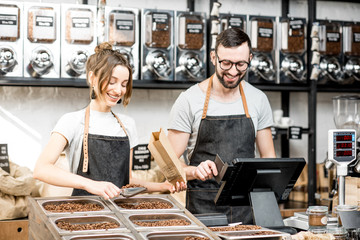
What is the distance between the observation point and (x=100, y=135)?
240cm

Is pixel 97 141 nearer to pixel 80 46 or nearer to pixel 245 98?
pixel 245 98

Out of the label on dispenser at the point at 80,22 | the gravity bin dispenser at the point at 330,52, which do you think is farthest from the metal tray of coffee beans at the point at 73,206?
the gravity bin dispenser at the point at 330,52

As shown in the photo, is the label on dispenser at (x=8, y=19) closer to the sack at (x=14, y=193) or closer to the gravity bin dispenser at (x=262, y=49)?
the sack at (x=14, y=193)

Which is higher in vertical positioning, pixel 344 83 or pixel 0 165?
pixel 344 83

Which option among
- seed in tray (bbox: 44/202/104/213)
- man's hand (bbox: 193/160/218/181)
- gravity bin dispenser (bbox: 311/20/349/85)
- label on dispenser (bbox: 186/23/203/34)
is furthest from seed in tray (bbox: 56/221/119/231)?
gravity bin dispenser (bbox: 311/20/349/85)

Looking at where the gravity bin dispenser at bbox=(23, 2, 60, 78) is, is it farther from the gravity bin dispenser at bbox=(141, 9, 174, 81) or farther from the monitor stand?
the monitor stand

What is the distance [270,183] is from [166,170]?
0.37 metres

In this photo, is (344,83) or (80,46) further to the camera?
(344,83)

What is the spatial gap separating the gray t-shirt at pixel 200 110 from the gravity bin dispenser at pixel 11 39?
1.24m

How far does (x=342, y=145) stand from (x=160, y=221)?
3.08ft

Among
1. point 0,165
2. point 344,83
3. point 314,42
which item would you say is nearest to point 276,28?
point 314,42

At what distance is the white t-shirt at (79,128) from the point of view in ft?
7.43

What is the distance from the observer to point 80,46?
11.3 ft

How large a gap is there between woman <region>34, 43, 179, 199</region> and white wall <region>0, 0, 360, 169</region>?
1496 millimetres
